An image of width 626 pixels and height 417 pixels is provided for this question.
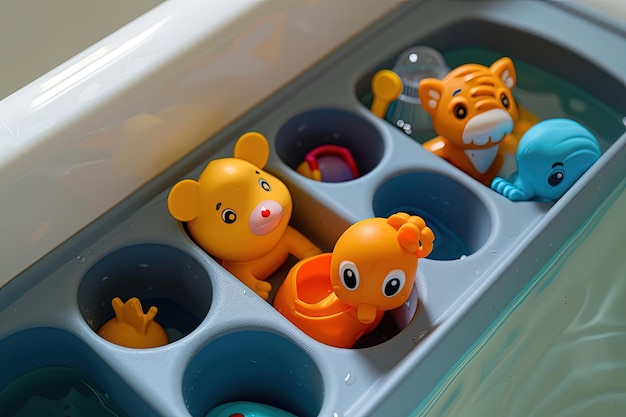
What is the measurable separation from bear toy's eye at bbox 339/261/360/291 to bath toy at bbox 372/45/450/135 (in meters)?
0.36

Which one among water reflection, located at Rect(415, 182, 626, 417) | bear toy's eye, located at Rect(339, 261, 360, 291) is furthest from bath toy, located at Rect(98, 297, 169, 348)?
water reflection, located at Rect(415, 182, 626, 417)

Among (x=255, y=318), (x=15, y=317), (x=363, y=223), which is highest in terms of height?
(x=363, y=223)

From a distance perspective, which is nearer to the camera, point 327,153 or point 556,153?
point 556,153

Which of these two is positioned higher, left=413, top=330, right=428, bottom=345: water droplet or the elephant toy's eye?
the elephant toy's eye

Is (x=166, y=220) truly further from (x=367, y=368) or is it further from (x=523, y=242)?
(x=523, y=242)

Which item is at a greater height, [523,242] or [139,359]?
[523,242]

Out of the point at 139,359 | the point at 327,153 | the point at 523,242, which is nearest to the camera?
the point at 139,359

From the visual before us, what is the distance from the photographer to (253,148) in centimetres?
91

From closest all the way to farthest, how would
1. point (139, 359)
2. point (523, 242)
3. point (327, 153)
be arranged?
1. point (139, 359)
2. point (523, 242)
3. point (327, 153)

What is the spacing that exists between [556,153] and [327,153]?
0.27 m

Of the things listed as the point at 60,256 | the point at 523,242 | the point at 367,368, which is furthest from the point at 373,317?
the point at 60,256

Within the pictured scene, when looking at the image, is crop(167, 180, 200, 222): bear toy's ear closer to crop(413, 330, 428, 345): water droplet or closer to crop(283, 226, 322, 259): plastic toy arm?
crop(283, 226, 322, 259): plastic toy arm

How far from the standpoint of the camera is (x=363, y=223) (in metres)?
0.81

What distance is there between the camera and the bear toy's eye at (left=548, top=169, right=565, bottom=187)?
933 mm
